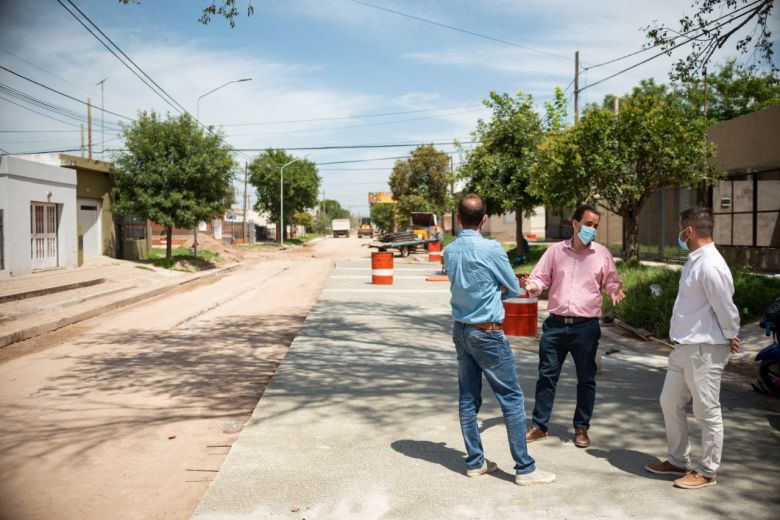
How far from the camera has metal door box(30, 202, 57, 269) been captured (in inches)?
901

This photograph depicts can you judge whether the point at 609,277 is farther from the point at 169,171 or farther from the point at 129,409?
the point at 169,171

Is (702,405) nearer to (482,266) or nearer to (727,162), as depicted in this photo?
(482,266)

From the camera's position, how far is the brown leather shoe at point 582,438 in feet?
16.7

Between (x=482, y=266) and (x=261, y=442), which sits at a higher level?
(x=482, y=266)

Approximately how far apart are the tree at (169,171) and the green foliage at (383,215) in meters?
73.9

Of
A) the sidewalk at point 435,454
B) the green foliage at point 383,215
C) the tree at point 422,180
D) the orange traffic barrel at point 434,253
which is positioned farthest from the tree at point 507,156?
the green foliage at point 383,215

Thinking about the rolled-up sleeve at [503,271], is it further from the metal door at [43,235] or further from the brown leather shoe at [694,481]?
the metal door at [43,235]

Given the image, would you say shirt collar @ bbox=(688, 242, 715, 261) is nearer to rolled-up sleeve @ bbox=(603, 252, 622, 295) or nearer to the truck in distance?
rolled-up sleeve @ bbox=(603, 252, 622, 295)

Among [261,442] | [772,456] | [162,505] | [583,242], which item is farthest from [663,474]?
[162,505]

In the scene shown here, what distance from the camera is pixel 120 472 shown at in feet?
15.4

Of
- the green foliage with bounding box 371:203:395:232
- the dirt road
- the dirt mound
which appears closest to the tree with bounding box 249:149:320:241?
the dirt mound

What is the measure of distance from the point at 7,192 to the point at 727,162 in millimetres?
22169

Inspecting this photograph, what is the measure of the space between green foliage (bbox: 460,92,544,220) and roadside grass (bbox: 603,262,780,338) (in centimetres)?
1268

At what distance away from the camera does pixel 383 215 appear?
111 meters
